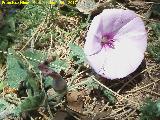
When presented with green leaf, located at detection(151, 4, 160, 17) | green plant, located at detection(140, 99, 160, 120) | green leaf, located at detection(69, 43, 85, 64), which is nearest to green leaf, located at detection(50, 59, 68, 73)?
green leaf, located at detection(69, 43, 85, 64)

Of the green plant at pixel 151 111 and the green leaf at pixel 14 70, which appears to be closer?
the green plant at pixel 151 111

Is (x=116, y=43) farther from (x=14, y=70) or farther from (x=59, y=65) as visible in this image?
(x=14, y=70)

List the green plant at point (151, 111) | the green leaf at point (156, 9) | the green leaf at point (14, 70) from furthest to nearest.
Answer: the green leaf at point (156, 9), the green leaf at point (14, 70), the green plant at point (151, 111)

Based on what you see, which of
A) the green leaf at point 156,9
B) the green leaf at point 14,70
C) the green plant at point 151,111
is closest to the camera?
the green plant at point 151,111

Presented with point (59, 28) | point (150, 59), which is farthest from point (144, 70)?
point (59, 28)

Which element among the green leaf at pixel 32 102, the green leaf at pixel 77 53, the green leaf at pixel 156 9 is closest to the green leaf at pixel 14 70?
the green leaf at pixel 32 102

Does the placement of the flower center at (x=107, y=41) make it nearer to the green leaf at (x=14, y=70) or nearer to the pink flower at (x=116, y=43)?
the pink flower at (x=116, y=43)
